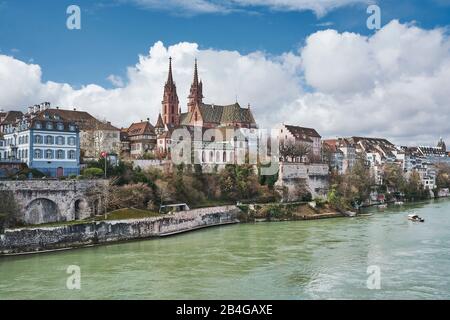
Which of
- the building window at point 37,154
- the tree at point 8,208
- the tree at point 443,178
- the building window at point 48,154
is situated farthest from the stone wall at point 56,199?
the tree at point 443,178

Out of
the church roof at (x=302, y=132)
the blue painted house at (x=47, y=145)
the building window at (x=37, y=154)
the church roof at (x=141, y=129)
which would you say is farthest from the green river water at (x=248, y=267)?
the church roof at (x=302, y=132)

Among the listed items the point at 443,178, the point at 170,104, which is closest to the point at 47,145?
the point at 170,104

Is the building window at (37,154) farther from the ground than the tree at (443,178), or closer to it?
Result: farther from the ground

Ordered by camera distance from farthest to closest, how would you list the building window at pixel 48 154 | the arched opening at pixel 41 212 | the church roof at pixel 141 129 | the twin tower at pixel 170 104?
the twin tower at pixel 170 104, the church roof at pixel 141 129, the building window at pixel 48 154, the arched opening at pixel 41 212

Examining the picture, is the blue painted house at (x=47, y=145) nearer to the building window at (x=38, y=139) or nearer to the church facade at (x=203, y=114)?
the building window at (x=38, y=139)

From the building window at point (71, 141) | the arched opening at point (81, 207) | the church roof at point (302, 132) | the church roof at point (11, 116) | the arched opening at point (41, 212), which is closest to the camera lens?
the arched opening at point (41, 212)

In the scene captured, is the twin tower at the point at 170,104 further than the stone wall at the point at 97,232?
Yes

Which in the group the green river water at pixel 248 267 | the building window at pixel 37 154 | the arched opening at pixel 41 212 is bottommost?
the green river water at pixel 248 267
